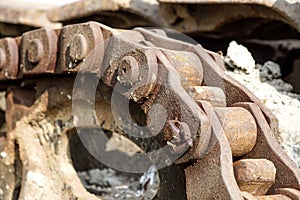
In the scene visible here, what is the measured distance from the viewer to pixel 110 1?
6.21 ft

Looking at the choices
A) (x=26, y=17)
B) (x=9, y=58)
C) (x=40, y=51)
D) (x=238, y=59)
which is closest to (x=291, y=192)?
(x=238, y=59)

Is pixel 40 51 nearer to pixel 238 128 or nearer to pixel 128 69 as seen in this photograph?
pixel 128 69

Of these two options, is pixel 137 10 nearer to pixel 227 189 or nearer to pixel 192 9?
pixel 192 9

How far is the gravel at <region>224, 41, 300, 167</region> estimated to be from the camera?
4.73 feet

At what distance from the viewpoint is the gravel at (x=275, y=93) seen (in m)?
1.44

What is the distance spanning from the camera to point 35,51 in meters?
1.61

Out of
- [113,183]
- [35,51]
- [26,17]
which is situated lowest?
[113,183]

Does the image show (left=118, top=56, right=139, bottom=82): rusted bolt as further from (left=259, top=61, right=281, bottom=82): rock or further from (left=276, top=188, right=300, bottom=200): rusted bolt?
(left=259, top=61, right=281, bottom=82): rock

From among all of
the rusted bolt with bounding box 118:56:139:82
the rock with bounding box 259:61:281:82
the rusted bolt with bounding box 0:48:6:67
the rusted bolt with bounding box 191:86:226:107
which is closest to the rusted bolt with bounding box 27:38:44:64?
the rusted bolt with bounding box 0:48:6:67

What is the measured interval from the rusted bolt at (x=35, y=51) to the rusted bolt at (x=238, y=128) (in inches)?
23.0

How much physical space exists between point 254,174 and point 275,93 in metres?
0.51

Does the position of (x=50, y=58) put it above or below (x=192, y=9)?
below

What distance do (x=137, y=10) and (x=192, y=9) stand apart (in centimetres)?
19

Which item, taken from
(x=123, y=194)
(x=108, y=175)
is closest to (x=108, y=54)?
(x=123, y=194)
